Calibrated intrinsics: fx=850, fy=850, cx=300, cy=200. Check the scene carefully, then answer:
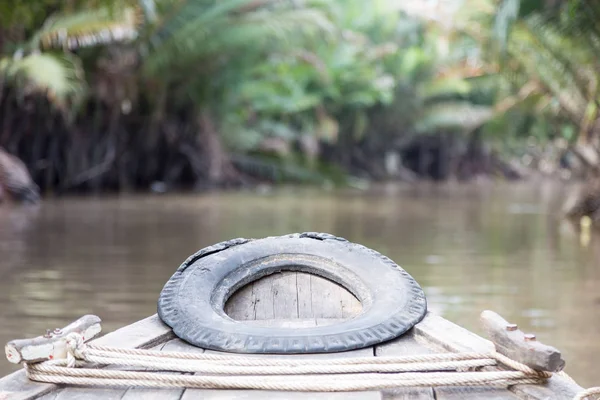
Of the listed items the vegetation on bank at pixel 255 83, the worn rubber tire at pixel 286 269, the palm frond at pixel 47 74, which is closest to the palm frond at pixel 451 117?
the vegetation on bank at pixel 255 83

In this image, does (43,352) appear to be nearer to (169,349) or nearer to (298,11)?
(169,349)

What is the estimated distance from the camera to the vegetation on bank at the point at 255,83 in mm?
12906

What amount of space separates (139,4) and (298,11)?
3.78m

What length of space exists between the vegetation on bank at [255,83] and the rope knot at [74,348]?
748 cm

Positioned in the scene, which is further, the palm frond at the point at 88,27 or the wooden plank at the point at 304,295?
the palm frond at the point at 88,27

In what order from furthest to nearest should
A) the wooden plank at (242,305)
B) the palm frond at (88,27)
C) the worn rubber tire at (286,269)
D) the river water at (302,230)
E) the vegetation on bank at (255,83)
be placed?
1. the vegetation on bank at (255,83)
2. the palm frond at (88,27)
3. the river water at (302,230)
4. the wooden plank at (242,305)
5. the worn rubber tire at (286,269)

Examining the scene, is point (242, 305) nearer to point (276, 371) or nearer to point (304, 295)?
point (304, 295)

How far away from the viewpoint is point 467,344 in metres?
2.41

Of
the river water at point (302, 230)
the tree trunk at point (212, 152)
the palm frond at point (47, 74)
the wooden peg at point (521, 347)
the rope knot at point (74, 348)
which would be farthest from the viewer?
the tree trunk at point (212, 152)

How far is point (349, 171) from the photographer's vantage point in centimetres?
2839

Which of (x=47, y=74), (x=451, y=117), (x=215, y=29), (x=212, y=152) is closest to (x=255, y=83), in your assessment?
(x=212, y=152)

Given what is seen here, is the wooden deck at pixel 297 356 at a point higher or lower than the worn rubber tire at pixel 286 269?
lower

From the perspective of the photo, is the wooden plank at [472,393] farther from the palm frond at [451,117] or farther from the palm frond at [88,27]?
the palm frond at [451,117]

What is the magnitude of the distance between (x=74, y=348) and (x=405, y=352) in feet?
3.01
